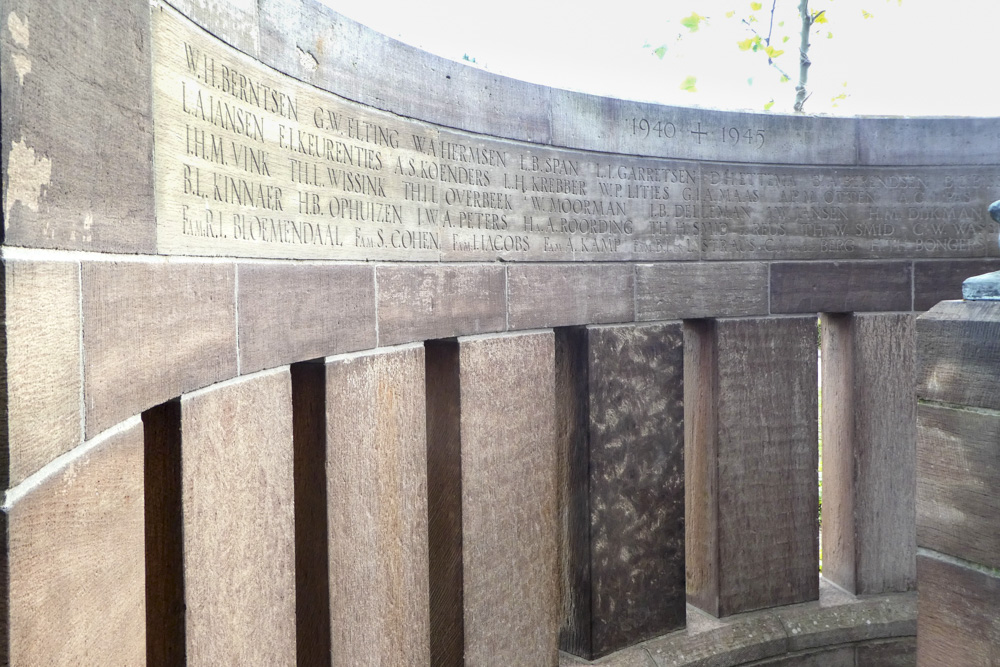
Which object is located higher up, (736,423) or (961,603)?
(736,423)

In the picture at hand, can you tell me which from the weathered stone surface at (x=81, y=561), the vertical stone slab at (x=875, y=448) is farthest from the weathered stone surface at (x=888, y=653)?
the weathered stone surface at (x=81, y=561)

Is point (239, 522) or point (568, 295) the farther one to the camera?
point (568, 295)

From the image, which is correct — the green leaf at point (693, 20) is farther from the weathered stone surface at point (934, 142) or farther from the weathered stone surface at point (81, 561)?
the weathered stone surface at point (81, 561)

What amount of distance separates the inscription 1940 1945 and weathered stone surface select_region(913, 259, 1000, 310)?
0.10 m

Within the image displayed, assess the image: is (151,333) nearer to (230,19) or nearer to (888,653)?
(230,19)

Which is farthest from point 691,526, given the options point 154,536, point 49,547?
point 49,547

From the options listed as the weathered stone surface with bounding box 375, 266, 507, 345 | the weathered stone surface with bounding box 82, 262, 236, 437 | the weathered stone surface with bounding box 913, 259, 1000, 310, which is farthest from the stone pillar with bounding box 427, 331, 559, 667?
the weathered stone surface with bounding box 913, 259, 1000, 310

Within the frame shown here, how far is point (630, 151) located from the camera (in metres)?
4.71

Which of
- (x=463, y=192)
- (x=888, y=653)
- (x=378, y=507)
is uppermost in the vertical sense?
(x=463, y=192)

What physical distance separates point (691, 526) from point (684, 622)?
61 centimetres

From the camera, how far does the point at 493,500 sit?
4.01 meters

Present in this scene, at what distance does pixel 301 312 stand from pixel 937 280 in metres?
4.34

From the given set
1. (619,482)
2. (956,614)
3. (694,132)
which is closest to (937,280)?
(694,132)

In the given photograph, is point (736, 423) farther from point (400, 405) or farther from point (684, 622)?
point (400, 405)
